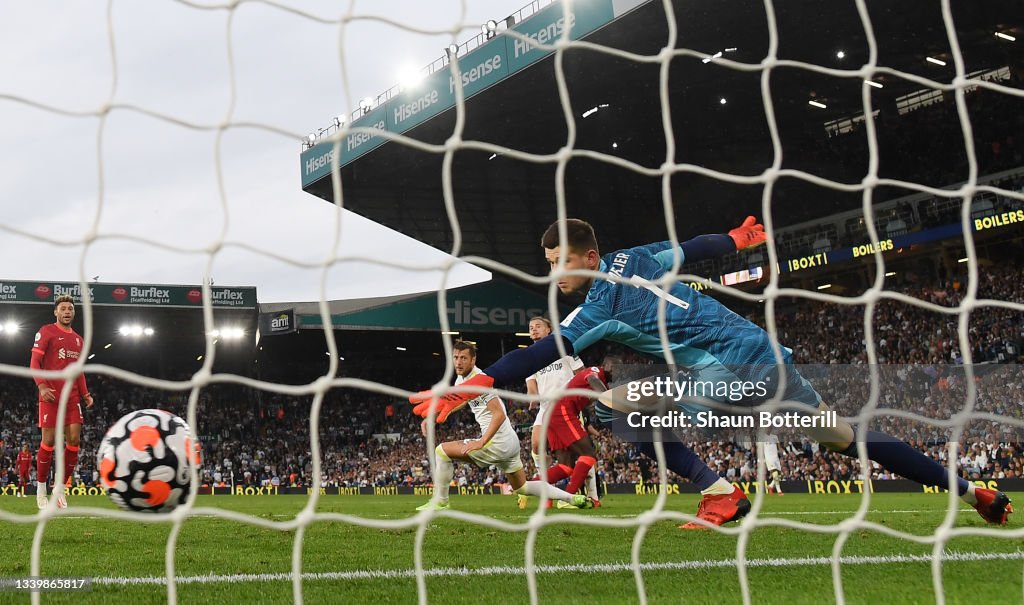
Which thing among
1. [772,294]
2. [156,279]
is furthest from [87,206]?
[156,279]

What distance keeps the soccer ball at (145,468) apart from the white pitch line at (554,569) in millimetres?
357

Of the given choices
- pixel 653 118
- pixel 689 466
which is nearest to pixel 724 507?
pixel 689 466

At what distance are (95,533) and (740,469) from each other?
14567 millimetres

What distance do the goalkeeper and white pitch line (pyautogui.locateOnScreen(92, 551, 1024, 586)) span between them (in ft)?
2.16

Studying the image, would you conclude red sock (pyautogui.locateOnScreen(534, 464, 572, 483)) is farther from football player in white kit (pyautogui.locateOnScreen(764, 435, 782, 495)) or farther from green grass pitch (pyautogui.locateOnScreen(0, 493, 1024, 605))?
football player in white kit (pyautogui.locateOnScreen(764, 435, 782, 495))

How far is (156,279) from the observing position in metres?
26.5

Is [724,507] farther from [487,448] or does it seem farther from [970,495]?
[487,448]

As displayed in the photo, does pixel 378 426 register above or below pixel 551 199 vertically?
below

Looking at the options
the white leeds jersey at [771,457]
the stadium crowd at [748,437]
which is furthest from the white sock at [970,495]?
the white leeds jersey at [771,457]

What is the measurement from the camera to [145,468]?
3123mm

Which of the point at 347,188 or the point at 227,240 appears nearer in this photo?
the point at 227,240

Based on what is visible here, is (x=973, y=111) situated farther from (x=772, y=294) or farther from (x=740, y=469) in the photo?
(x=772, y=294)

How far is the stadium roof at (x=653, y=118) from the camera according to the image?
1750 cm

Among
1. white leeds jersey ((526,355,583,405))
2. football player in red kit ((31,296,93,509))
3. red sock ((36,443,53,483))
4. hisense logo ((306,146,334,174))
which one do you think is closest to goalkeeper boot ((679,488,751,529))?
white leeds jersey ((526,355,583,405))
